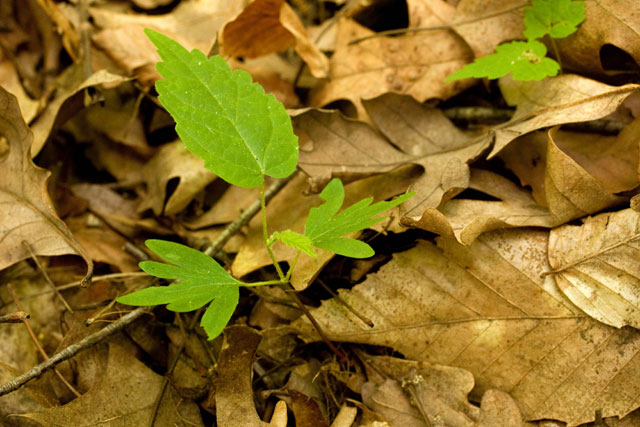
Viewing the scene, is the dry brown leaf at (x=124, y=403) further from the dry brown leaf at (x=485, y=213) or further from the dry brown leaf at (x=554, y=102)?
the dry brown leaf at (x=554, y=102)

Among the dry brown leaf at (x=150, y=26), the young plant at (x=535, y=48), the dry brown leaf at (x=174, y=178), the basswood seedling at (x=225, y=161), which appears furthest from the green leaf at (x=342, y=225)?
the dry brown leaf at (x=150, y=26)

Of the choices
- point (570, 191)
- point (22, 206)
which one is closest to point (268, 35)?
point (22, 206)

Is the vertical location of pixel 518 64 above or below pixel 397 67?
above

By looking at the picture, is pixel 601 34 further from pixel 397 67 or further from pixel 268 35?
pixel 268 35

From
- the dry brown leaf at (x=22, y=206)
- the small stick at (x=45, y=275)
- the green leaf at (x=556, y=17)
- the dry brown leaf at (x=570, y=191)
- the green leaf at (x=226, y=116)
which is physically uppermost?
the green leaf at (x=556, y=17)

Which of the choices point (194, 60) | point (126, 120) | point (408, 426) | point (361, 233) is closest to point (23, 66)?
point (126, 120)
